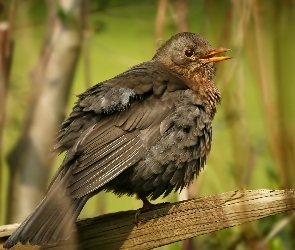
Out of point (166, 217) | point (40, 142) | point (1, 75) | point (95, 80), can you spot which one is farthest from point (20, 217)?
point (95, 80)

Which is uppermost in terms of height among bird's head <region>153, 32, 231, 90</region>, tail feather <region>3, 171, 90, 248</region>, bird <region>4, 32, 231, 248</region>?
bird's head <region>153, 32, 231, 90</region>

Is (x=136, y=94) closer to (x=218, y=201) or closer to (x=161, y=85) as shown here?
(x=161, y=85)

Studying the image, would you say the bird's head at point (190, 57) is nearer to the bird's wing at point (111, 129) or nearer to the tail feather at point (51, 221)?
the bird's wing at point (111, 129)

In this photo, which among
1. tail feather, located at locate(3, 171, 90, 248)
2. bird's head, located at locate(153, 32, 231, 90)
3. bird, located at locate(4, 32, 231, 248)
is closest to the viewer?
tail feather, located at locate(3, 171, 90, 248)

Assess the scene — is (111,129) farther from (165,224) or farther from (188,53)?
(188,53)

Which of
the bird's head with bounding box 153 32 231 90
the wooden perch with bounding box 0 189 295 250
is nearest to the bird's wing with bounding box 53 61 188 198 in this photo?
the wooden perch with bounding box 0 189 295 250

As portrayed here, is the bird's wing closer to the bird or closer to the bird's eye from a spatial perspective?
the bird

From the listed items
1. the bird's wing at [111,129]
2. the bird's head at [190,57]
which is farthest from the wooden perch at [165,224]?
the bird's head at [190,57]

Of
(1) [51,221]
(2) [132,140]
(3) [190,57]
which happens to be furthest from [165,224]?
(3) [190,57]
